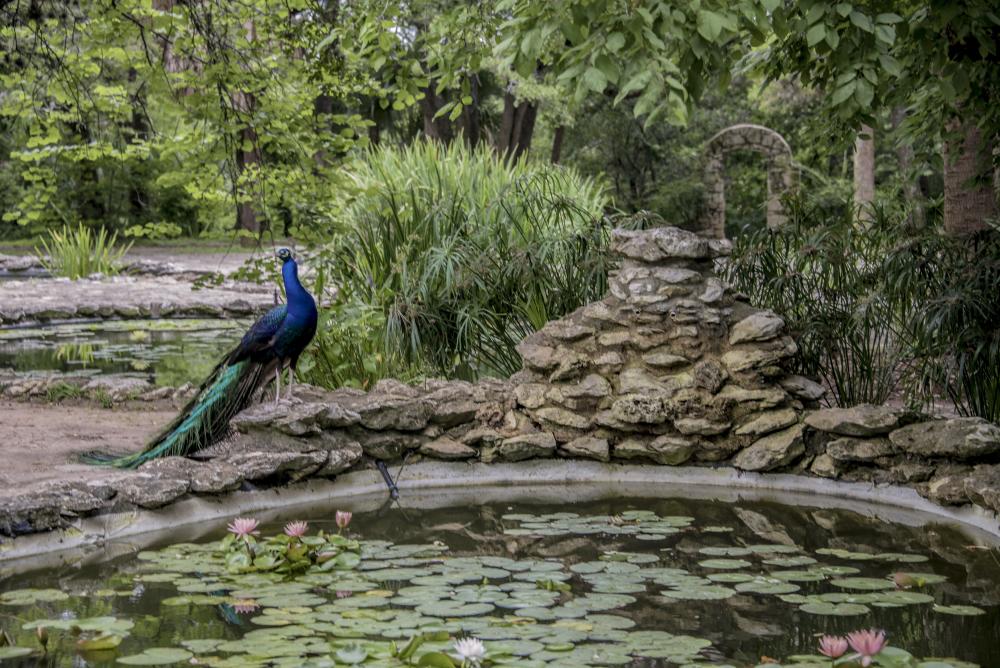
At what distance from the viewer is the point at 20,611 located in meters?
3.97

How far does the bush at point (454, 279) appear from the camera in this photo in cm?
724

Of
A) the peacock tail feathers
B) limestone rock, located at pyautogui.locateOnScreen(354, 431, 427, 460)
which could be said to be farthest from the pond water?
limestone rock, located at pyautogui.locateOnScreen(354, 431, 427, 460)

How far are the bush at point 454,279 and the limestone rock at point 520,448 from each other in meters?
1.12

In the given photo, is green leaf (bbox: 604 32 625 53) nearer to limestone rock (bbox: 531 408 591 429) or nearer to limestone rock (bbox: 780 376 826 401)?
limestone rock (bbox: 531 408 591 429)

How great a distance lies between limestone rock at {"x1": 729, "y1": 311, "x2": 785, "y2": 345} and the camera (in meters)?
6.11

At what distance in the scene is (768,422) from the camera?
5996 millimetres

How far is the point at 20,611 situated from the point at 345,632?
1234 mm

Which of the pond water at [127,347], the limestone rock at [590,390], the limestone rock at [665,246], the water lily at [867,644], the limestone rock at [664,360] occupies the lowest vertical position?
the pond water at [127,347]

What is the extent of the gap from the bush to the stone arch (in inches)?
458

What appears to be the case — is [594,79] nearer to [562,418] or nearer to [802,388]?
[562,418]

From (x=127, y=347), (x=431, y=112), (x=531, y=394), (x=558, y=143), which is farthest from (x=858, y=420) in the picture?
(x=558, y=143)

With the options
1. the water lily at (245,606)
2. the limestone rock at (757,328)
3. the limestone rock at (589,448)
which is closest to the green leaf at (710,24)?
the water lily at (245,606)

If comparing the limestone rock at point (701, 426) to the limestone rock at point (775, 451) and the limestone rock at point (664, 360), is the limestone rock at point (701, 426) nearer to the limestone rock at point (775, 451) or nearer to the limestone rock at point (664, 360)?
the limestone rock at point (775, 451)

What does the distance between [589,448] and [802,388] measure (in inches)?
46.6
